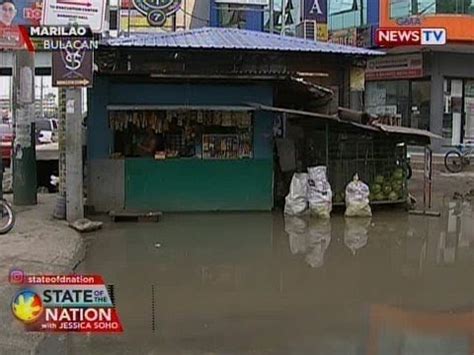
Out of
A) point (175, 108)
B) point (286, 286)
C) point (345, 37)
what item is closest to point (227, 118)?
point (175, 108)

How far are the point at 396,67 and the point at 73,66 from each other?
782 inches

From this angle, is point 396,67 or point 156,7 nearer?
point 156,7

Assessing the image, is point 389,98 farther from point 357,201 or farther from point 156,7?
point 357,201

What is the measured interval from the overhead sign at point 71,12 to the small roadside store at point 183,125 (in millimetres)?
1330

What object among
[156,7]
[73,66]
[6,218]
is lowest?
[6,218]

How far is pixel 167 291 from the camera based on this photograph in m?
8.09

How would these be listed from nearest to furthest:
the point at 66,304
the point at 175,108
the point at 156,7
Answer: the point at 66,304
the point at 175,108
the point at 156,7

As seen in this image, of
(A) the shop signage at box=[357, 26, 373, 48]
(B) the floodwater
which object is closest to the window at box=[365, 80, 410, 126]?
(A) the shop signage at box=[357, 26, 373, 48]

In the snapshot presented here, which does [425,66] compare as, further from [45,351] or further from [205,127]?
[45,351]

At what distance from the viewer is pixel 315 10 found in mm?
24141

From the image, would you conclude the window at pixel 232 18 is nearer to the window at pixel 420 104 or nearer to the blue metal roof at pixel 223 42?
the window at pixel 420 104

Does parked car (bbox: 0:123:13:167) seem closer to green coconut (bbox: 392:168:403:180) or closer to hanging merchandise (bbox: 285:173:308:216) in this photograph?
hanging merchandise (bbox: 285:173:308:216)

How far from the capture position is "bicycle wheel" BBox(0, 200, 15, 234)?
11.3m

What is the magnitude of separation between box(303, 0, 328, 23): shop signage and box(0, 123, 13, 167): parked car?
9.68m
